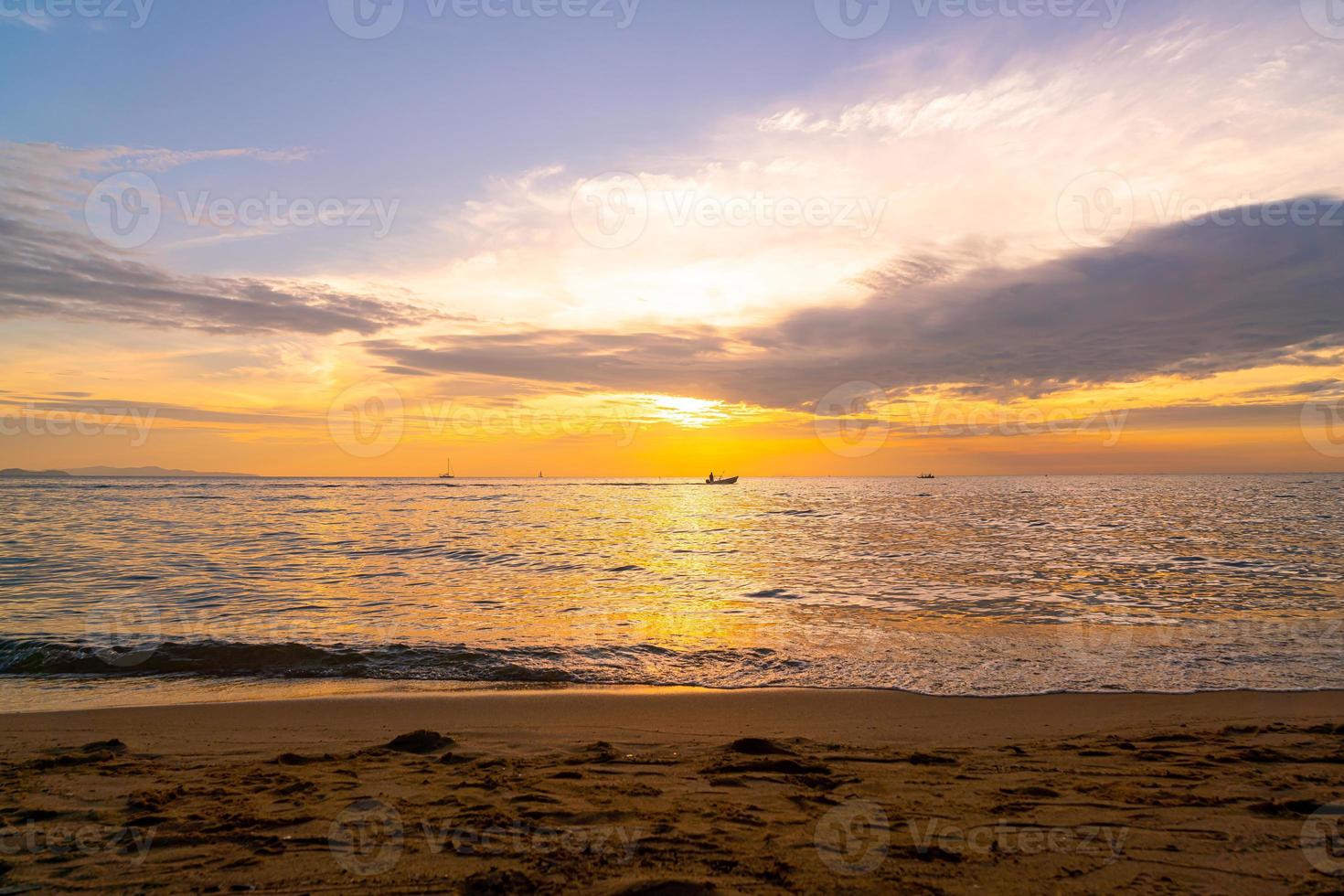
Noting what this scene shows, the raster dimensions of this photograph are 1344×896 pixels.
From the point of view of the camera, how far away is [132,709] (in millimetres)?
9602

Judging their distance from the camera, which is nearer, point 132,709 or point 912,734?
point 912,734

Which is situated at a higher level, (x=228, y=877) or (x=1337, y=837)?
(x=1337, y=837)

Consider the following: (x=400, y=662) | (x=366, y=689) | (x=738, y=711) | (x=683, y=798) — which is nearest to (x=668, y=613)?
(x=400, y=662)

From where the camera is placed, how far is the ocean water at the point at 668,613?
37.7 ft

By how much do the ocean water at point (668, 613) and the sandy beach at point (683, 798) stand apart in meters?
2.03

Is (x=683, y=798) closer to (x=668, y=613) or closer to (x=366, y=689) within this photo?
(x=366, y=689)

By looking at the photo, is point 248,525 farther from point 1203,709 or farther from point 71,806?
point 1203,709

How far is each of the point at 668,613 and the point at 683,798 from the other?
1032cm

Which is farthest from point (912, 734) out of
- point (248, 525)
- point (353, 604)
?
point (248, 525)

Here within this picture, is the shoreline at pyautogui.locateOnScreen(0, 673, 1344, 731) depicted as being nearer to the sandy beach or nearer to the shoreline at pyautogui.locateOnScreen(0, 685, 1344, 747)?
the shoreline at pyautogui.locateOnScreen(0, 685, 1344, 747)

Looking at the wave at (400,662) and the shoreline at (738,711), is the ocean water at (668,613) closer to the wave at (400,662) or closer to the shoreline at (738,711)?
the wave at (400,662)

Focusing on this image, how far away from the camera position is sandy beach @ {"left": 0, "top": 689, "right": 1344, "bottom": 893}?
4559 mm

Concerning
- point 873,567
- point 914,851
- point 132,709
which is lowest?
point 132,709

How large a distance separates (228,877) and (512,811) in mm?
1940
